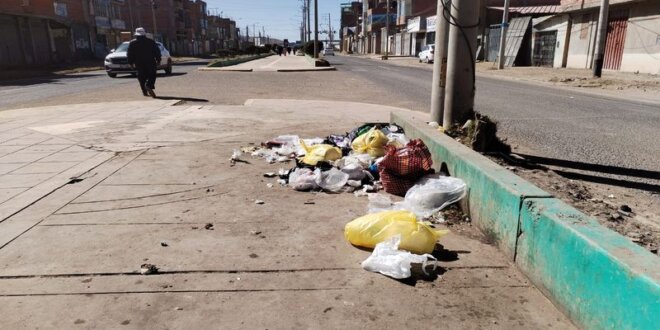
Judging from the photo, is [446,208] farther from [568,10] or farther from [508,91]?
[568,10]

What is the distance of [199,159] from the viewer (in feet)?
20.4

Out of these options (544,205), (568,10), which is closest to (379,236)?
(544,205)

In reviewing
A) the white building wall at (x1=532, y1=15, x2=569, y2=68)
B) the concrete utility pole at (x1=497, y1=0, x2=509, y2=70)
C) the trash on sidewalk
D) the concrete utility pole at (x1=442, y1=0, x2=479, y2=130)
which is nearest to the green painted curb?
the trash on sidewalk

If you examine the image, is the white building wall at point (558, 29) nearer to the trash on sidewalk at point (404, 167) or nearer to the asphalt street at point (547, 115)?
the asphalt street at point (547, 115)

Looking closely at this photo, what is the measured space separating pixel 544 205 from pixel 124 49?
81.4ft

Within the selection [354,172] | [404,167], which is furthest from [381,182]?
[404,167]

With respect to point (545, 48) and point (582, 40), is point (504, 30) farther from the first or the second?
point (545, 48)

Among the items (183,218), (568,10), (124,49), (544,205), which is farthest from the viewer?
(568,10)

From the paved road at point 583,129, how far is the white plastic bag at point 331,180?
2794 millimetres

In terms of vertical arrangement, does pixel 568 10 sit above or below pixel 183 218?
above

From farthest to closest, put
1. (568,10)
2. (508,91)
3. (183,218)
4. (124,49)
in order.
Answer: (568,10)
(124,49)
(508,91)
(183,218)

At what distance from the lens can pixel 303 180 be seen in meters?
5.04

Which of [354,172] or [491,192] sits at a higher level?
[491,192]

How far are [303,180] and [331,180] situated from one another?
0.29 m
